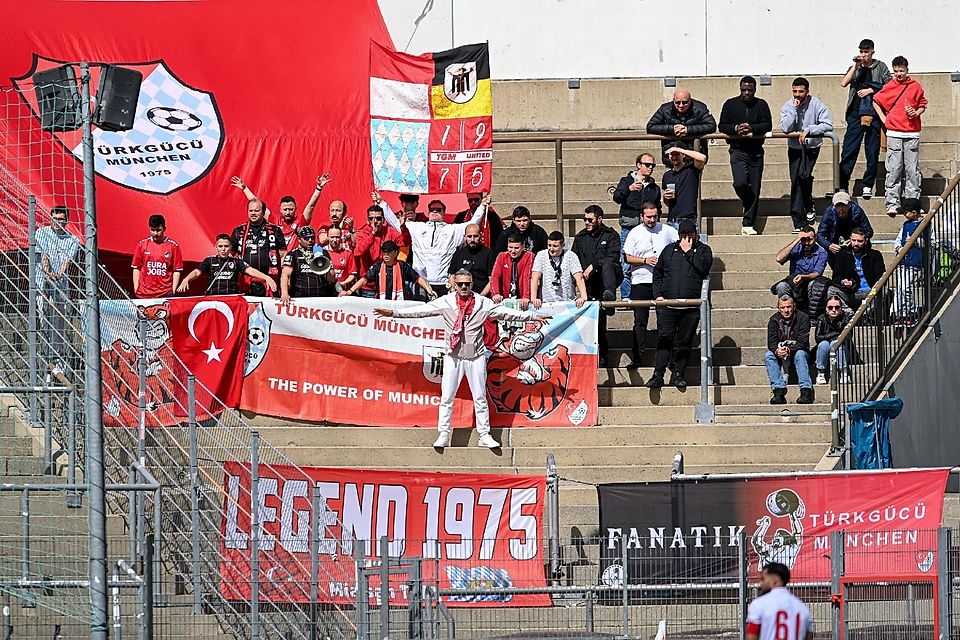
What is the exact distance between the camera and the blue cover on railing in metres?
16.8

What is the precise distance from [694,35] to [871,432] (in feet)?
32.8

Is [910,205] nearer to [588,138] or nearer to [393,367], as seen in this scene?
[588,138]

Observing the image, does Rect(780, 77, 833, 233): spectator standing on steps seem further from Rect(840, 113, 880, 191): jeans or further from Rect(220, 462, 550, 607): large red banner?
Rect(220, 462, 550, 607): large red banner

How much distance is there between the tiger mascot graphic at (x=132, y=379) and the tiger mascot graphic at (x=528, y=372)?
3487 mm

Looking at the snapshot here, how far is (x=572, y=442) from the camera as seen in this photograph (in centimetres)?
1798

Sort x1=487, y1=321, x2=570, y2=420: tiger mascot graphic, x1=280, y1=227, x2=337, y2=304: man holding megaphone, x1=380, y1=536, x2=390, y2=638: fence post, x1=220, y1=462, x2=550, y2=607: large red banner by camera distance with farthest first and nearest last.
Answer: x1=280, y1=227, x2=337, y2=304: man holding megaphone, x1=487, y1=321, x2=570, y2=420: tiger mascot graphic, x1=220, y1=462, x2=550, y2=607: large red banner, x1=380, y1=536, x2=390, y2=638: fence post

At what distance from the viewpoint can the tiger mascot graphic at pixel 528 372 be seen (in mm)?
18219

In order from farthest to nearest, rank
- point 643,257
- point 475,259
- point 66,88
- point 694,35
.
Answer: point 694,35 < point 643,257 < point 475,259 < point 66,88

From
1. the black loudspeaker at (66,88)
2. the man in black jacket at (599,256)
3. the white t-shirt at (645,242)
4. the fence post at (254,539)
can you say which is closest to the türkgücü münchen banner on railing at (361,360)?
the man in black jacket at (599,256)

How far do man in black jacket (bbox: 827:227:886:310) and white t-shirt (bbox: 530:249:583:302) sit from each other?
9.33 ft

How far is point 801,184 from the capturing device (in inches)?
840

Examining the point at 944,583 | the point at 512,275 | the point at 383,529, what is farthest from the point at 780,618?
the point at 512,275

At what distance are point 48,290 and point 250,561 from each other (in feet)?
13.3

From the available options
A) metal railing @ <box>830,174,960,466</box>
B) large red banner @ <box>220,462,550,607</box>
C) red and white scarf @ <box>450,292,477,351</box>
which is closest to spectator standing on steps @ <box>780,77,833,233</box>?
metal railing @ <box>830,174,960,466</box>
